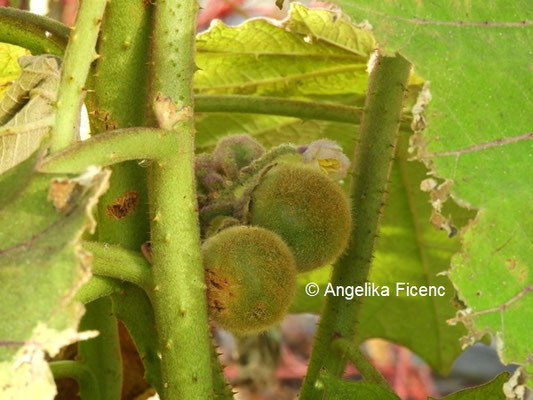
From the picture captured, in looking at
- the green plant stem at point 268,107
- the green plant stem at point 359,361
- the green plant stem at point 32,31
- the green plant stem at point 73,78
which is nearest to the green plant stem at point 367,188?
the green plant stem at point 359,361

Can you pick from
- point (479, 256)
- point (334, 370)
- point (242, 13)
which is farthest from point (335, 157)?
point (242, 13)

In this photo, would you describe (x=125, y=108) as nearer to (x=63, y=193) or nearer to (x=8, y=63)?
(x=63, y=193)

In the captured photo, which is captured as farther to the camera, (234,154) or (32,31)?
(234,154)

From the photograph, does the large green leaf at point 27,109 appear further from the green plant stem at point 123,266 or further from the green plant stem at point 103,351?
the green plant stem at point 103,351

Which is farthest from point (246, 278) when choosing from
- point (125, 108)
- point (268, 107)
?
point (268, 107)

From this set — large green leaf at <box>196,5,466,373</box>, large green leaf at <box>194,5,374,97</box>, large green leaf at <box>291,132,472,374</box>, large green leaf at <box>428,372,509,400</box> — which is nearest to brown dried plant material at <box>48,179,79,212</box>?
large green leaf at <box>428,372,509,400</box>

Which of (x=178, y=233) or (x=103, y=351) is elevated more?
(x=178, y=233)
